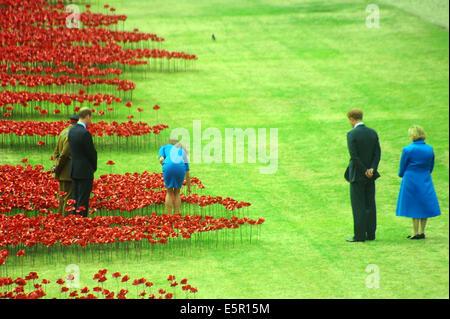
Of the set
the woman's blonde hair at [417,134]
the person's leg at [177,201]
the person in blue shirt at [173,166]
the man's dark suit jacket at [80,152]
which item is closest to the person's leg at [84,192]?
Answer: the man's dark suit jacket at [80,152]

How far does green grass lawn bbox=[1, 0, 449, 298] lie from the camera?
11172 millimetres

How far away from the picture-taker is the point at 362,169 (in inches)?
482

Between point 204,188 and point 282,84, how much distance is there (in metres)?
8.02

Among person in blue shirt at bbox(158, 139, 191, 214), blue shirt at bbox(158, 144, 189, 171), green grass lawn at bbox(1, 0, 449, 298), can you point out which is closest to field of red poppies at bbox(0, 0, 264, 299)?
green grass lawn at bbox(1, 0, 449, 298)

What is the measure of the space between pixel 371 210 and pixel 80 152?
17.8 ft

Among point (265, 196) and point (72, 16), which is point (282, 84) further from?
point (72, 16)

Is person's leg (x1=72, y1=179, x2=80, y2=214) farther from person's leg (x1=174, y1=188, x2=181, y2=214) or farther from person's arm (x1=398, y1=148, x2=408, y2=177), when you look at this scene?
person's arm (x1=398, y1=148, x2=408, y2=177)

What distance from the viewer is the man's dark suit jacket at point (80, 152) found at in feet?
43.2

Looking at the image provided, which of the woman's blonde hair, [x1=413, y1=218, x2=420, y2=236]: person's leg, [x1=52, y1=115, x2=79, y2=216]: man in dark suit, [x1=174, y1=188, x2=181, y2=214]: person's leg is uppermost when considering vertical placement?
the woman's blonde hair

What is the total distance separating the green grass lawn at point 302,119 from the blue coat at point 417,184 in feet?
1.78

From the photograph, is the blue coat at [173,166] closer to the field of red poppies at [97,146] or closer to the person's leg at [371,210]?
the field of red poppies at [97,146]

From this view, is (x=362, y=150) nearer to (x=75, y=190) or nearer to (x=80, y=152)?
(x=80, y=152)

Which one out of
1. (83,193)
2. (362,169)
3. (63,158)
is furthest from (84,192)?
(362,169)

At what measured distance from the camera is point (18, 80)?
2169cm
